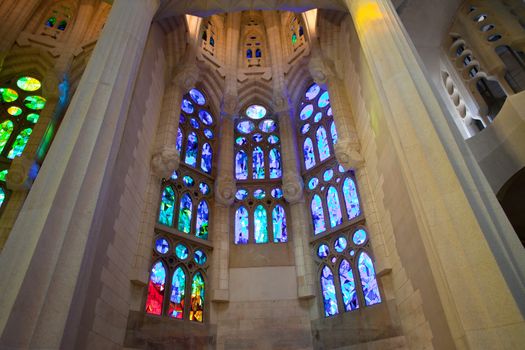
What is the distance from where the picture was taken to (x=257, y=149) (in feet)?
40.3

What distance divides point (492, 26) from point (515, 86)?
1.56 m

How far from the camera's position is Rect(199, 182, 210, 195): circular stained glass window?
10.7 m

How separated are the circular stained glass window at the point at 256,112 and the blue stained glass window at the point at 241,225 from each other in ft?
12.5

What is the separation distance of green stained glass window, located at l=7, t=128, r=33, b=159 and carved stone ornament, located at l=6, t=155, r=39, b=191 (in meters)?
1.17

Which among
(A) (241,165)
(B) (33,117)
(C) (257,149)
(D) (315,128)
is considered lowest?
(A) (241,165)

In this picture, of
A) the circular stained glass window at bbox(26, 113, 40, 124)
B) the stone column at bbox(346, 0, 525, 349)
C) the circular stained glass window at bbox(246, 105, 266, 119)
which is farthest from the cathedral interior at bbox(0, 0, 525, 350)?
the circular stained glass window at bbox(246, 105, 266, 119)

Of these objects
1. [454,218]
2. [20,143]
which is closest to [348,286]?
[454,218]

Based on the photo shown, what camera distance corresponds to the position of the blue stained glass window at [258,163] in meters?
11.7

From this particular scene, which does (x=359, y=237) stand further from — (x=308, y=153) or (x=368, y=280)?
(x=308, y=153)

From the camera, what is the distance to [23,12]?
38.8ft

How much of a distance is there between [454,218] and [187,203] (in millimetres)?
7461

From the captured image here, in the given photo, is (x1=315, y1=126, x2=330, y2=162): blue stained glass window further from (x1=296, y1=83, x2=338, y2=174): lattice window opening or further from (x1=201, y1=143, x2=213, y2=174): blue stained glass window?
(x1=201, y1=143, x2=213, y2=174): blue stained glass window

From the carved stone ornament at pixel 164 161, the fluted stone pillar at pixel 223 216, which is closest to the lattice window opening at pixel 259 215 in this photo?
the fluted stone pillar at pixel 223 216

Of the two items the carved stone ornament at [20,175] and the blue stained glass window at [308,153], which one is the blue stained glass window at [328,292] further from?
the carved stone ornament at [20,175]
